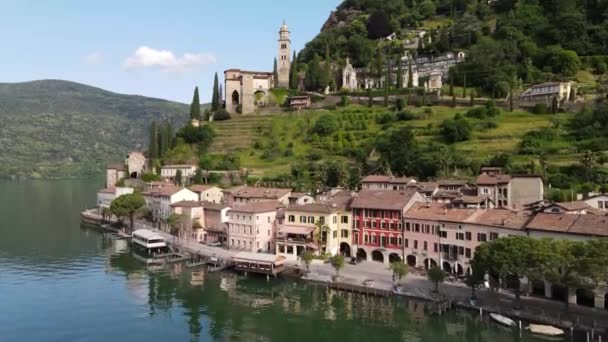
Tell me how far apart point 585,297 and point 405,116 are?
236 ft

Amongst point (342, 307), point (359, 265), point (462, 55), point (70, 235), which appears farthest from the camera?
point (462, 55)

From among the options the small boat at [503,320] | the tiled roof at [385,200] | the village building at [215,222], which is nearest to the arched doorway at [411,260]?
the tiled roof at [385,200]

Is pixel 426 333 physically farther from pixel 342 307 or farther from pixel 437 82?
pixel 437 82

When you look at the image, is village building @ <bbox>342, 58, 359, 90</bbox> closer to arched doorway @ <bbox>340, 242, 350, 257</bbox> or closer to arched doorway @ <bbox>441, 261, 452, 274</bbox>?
arched doorway @ <bbox>340, 242, 350, 257</bbox>

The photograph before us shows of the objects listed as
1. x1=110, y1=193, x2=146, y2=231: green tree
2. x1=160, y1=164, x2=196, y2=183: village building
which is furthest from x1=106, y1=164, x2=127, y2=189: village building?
x1=110, y1=193, x2=146, y2=231: green tree

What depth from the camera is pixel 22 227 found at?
3856 inches

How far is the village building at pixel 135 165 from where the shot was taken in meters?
127

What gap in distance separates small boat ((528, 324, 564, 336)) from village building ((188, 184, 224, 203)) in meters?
61.3

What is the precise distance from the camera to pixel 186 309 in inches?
1933

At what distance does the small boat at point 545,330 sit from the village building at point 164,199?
6035 centimetres

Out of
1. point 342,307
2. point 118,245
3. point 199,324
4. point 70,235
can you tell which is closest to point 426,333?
point 342,307

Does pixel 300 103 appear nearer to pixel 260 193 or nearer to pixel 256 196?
pixel 260 193

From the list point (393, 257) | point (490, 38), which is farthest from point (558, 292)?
point (490, 38)

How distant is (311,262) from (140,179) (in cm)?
6833
